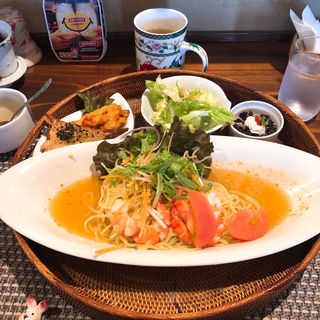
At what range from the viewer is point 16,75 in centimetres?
208

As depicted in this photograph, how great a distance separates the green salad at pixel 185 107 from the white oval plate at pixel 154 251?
0.13m

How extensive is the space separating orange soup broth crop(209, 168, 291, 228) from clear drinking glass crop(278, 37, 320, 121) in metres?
0.59

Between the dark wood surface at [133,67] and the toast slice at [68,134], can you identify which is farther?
→ the dark wood surface at [133,67]

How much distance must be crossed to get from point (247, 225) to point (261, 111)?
24.9 inches

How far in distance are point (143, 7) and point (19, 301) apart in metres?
1.75

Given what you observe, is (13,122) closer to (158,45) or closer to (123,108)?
(123,108)

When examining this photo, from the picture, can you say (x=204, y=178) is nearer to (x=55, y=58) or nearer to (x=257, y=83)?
(x=257, y=83)

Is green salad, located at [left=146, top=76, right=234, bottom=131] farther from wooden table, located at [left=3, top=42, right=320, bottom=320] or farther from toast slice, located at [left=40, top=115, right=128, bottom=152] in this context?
wooden table, located at [left=3, top=42, right=320, bottom=320]

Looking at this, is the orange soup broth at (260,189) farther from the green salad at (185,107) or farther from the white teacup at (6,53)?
the white teacup at (6,53)

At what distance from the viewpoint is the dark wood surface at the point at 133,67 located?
2.16 metres

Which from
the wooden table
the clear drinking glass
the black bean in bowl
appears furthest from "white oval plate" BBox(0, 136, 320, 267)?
the wooden table

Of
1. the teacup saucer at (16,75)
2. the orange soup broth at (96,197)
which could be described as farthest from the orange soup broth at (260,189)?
the teacup saucer at (16,75)

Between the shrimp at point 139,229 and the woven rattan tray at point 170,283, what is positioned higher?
the shrimp at point 139,229

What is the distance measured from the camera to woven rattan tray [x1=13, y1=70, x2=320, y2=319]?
1.23 metres
